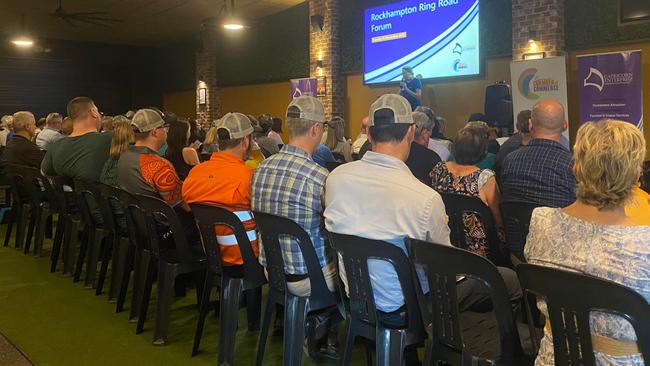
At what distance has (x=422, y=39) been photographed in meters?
9.16

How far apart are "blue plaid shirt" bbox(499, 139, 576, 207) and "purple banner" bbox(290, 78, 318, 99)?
26.6 ft

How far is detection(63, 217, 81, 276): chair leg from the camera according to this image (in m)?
5.02

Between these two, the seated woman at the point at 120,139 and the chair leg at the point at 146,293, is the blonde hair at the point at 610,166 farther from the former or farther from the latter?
the seated woman at the point at 120,139

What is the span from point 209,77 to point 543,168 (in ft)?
42.5

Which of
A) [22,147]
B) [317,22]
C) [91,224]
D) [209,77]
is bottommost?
[91,224]

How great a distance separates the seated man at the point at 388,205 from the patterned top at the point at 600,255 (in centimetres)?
49

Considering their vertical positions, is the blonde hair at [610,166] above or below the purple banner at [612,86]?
below

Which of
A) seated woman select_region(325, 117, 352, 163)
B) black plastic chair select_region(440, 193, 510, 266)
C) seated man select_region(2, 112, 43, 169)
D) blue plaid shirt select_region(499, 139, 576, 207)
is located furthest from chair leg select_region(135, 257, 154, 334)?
seated man select_region(2, 112, 43, 169)

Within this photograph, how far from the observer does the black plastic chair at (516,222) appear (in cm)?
271

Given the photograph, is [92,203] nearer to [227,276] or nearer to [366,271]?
[227,276]

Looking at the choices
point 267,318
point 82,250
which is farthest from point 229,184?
point 82,250

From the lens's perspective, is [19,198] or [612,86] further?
[612,86]

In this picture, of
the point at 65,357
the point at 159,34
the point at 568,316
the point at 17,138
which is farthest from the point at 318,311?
the point at 159,34

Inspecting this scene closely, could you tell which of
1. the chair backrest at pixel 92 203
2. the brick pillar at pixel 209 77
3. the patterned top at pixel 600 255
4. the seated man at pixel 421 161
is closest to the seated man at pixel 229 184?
the chair backrest at pixel 92 203
